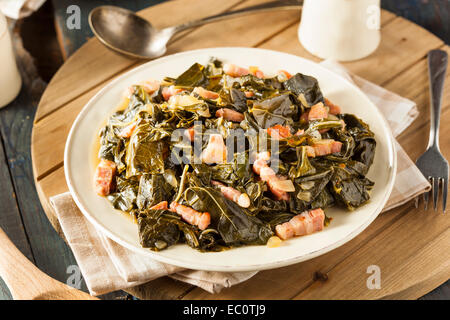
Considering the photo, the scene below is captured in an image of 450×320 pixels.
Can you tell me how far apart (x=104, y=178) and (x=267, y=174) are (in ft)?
4.06

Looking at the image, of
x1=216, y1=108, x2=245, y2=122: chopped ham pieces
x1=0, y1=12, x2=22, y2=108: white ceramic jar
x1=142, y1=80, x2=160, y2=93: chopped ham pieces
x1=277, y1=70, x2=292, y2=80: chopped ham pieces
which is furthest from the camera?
x1=0, y1=12, x2=22, y2=108: white ceramic jar

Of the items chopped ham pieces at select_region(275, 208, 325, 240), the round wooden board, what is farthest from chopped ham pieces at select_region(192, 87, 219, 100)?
the round wooden board

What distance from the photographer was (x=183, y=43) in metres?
5.86

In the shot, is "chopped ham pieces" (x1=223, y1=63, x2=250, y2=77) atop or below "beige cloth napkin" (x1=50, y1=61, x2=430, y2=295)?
atop

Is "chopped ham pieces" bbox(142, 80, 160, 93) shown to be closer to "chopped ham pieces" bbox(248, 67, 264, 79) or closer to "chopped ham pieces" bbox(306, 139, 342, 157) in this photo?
"chopped ham pieces" bbox(248, 67, 264, 79)

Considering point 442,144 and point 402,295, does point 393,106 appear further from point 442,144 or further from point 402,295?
point 402,295

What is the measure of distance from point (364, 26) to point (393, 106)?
0.95m

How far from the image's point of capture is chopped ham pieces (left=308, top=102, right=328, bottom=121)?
4223 millimetres

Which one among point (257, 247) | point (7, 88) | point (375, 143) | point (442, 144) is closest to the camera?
point (257, 247)

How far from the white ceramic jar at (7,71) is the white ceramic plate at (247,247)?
5.08 ft

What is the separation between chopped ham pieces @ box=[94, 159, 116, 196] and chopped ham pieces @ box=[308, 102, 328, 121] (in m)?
1.60

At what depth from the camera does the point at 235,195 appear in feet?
12.5

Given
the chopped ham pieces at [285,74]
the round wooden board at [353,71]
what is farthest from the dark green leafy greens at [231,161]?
the round wooden board at [353,71]
